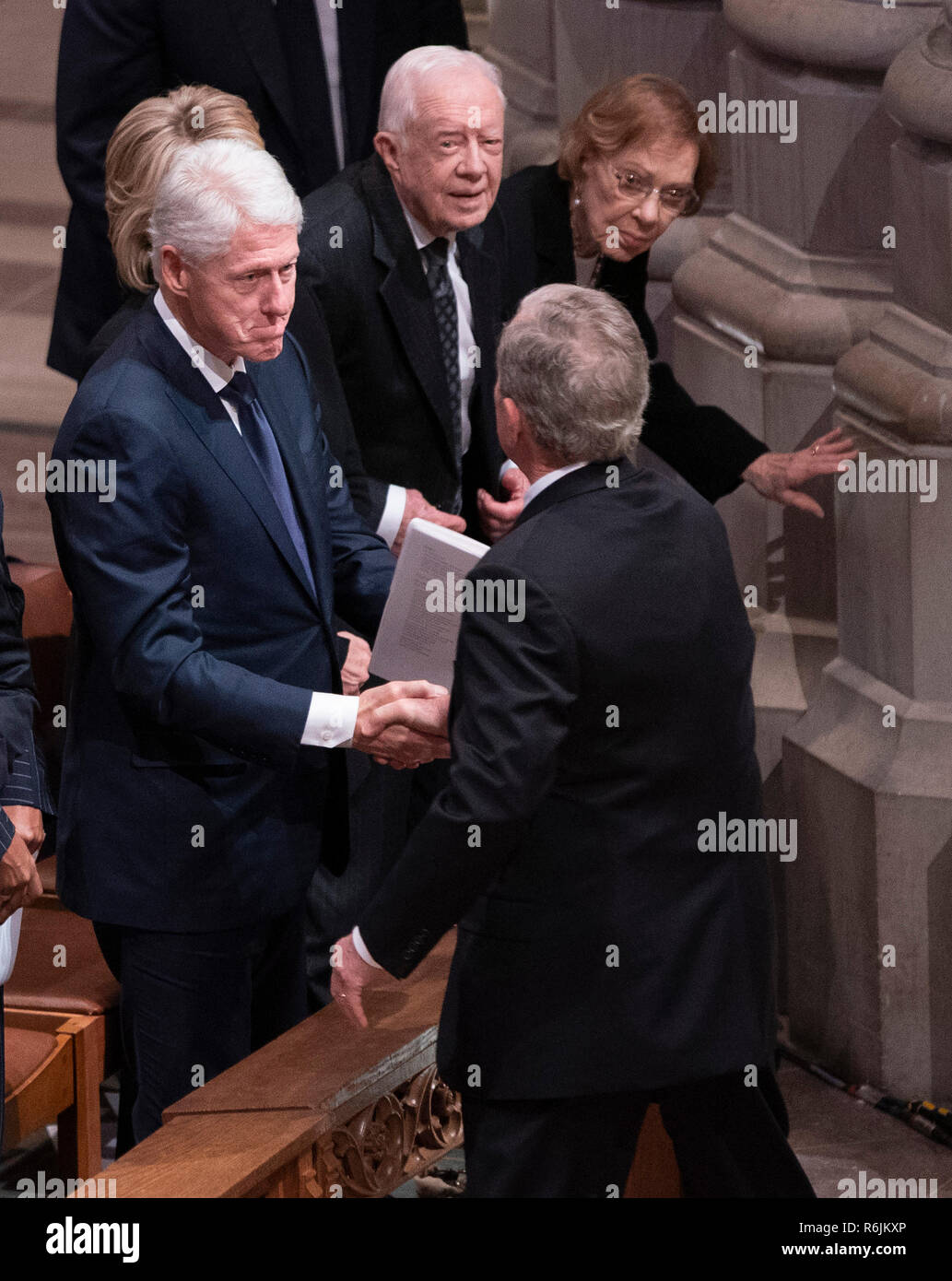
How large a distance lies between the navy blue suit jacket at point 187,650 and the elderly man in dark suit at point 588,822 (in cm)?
42

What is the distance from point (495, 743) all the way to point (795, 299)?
2.11 m

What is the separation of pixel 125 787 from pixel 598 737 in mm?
837

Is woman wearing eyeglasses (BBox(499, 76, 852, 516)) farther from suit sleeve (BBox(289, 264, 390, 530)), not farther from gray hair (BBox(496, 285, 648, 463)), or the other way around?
gray hair (BBox(496, 285, 648, 463))

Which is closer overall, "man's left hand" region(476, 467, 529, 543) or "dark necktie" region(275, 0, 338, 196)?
"man's left hand" region(476, 467, 529, 543)

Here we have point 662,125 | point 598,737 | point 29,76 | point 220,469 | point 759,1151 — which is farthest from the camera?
point 29,76

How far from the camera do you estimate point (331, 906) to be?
418cm

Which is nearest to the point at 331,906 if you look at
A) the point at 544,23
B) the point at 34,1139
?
the point at 34,1139

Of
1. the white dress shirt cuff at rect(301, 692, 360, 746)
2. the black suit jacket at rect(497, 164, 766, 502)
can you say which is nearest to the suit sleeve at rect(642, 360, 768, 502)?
the black suit jacket at rect(497, 164, 766, 502)

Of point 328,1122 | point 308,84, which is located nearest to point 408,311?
point 308,84

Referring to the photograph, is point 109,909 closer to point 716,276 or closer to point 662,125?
point 662,125

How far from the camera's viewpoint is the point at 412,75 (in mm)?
3875

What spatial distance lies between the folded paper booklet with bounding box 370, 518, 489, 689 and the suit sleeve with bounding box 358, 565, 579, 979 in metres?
0.57

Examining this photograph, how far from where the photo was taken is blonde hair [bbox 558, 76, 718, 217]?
4113 millimetres

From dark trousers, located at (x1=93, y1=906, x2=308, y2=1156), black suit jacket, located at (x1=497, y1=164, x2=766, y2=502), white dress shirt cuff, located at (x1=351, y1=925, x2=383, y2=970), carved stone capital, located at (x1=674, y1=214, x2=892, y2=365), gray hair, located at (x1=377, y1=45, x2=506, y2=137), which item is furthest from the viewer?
carved stone capital, located at (x1=674, y1=214, x2=892, y2=365)
